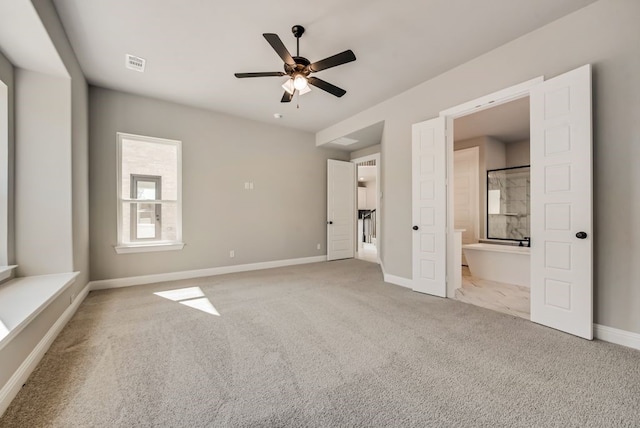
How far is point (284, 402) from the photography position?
1.51m

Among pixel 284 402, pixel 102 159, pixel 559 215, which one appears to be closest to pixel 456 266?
pixel 559 215

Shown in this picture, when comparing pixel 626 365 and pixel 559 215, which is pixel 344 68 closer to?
pixel 559 215

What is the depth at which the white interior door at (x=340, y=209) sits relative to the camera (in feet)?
19.9

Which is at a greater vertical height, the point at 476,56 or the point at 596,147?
the point at 476,56

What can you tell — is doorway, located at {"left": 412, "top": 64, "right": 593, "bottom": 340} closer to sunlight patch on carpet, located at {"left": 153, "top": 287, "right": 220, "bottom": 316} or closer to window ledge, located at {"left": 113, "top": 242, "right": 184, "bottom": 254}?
sunlight patch on carpet, located at {"left": 153, "top": 287, "right": 220, "bottom": 316}

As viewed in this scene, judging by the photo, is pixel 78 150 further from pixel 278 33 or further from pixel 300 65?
pixel 300 65

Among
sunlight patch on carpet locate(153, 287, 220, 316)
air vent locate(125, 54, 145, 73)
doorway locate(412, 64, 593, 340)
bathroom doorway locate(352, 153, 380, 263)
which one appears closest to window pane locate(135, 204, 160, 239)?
sunlight patch on carpet locate(153, 287, 220, 316)

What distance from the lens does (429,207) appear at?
3.50 m

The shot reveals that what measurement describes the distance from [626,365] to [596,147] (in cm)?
176

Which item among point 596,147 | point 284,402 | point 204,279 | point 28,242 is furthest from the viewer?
point 204,279

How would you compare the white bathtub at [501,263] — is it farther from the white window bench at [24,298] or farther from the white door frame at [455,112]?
the white window bench at [24,298]

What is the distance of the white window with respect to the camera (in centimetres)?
393

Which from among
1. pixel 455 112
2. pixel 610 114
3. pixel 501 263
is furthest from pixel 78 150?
pixel 501 263

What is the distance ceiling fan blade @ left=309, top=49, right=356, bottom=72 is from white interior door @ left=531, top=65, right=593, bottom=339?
75.5 inches
